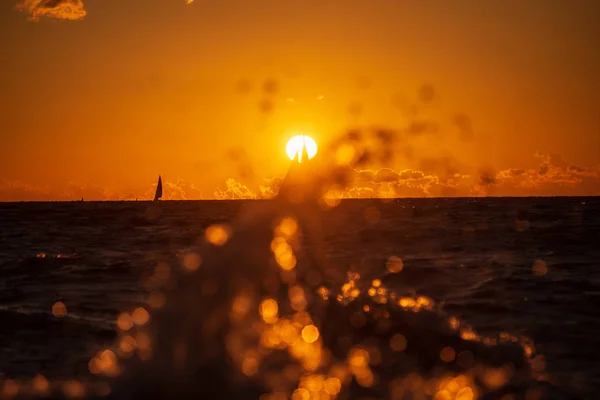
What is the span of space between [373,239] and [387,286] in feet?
45.8

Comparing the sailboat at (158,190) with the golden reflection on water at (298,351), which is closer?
the golden reflection on water at (298,351)

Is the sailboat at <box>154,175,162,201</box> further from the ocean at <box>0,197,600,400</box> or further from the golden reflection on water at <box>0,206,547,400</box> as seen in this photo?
the golden reflection on water at <box>0,206,547,400</box>

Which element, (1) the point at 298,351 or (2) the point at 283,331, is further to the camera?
(2) the point at 283,331

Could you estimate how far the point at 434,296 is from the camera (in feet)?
42.6

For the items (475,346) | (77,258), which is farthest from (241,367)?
(77,258)

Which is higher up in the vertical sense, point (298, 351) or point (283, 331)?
point (298, 351)

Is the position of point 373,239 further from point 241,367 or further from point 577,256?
point 241,367

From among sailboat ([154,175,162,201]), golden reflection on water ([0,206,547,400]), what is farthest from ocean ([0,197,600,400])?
sailboat ([154,175,162,201])

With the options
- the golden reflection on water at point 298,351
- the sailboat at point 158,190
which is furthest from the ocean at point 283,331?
the sailboat at point 158,190

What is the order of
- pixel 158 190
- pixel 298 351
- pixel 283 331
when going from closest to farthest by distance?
pixel 298 351
pixel 283 331
pixel 158 190

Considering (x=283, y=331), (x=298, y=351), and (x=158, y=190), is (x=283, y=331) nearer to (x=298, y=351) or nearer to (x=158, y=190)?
(x=298, y=351)

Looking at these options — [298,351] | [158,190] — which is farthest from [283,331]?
[158,190]

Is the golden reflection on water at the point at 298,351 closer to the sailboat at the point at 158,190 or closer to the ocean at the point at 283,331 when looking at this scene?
the ocean at the point at 283,331

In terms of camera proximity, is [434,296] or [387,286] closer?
[434,296]
